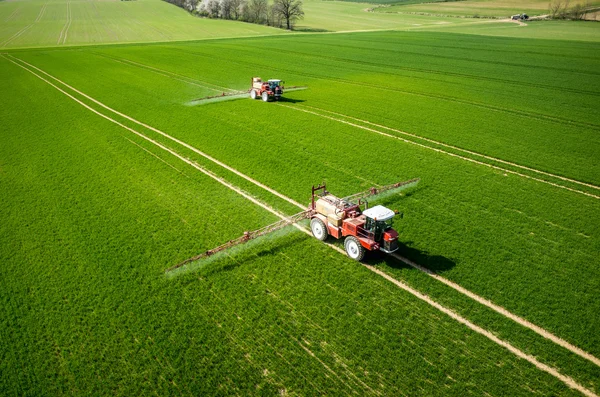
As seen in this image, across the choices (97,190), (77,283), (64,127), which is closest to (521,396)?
(77,283)

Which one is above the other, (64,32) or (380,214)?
(64,32)

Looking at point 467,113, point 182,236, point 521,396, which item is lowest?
point 521,396

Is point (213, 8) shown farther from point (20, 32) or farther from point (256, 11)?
point (20, 32)

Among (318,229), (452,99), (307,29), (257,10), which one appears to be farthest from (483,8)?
(318,229)

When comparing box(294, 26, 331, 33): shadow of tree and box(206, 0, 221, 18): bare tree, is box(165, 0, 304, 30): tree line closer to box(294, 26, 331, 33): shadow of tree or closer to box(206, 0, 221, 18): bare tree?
box(206, 0, 221, 18): bare tree

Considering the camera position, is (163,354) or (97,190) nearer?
(163,354)

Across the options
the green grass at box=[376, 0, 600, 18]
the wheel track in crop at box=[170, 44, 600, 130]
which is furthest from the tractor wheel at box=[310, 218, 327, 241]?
the green grass at box=[376, 0, 600, 18]

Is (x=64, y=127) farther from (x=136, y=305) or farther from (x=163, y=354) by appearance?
(x=163, y=354)

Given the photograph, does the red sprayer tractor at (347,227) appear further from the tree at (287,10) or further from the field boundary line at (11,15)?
the field boundary line at (11,15)
